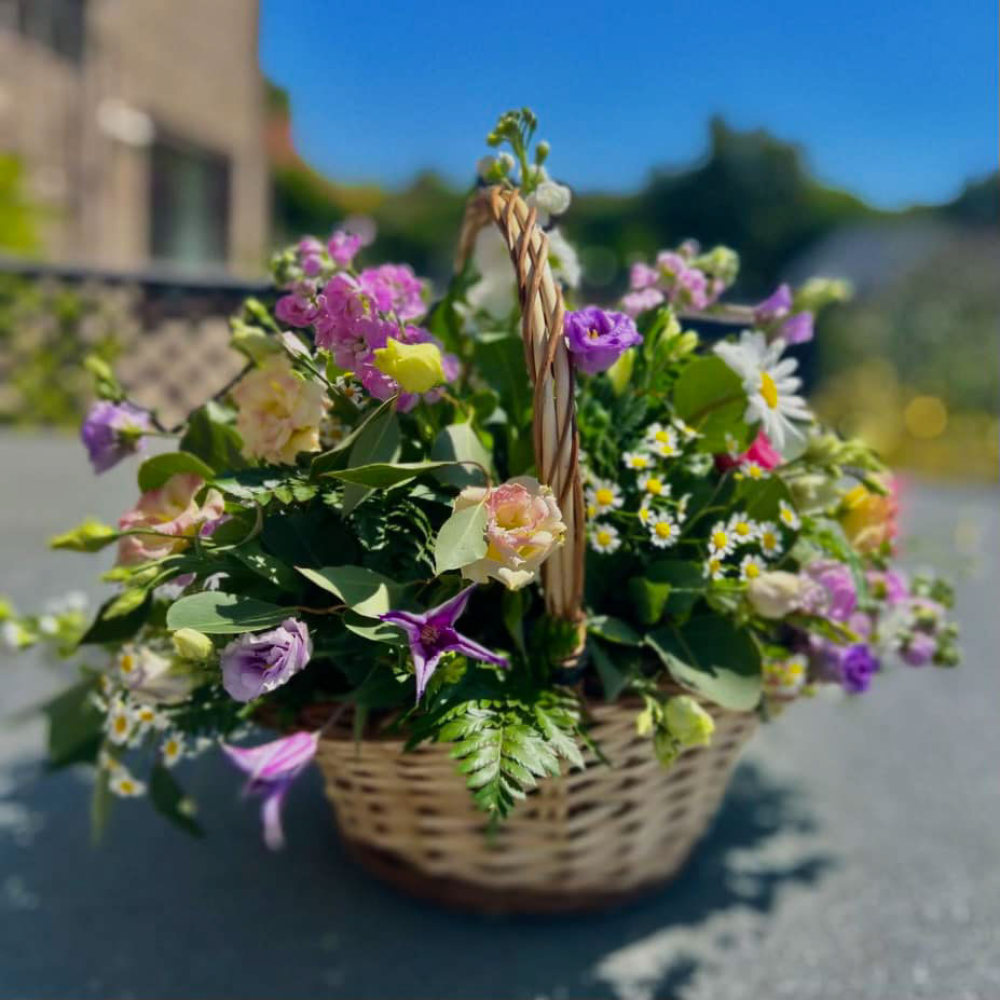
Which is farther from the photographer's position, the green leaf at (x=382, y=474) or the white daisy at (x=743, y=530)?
the white daisy at (x=743, y=530)

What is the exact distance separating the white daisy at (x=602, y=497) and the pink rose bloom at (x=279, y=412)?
20cm

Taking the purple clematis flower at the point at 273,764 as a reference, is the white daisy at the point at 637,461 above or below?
above

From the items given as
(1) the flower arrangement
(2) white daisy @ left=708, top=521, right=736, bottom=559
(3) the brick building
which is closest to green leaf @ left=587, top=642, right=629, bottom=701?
(1) the flower arrangement

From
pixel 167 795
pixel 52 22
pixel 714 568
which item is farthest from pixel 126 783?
pixel 52 22

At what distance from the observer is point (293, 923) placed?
2.53 ft

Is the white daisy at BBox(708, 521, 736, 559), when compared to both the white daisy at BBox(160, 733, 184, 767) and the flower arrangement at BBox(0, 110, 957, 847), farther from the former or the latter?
the white daisy at BBox(160, 733, 184, 767)

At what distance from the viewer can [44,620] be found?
849 mm

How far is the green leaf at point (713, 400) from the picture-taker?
679 mm

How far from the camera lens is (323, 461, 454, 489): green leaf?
0.54 meters

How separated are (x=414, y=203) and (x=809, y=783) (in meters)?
18.0

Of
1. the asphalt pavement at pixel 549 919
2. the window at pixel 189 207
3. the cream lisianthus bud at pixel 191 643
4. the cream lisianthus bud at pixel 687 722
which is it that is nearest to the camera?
the cream lisianthus bud at pixel 191 643

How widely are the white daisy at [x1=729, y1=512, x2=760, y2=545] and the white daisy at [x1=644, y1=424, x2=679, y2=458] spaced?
0.07 meters

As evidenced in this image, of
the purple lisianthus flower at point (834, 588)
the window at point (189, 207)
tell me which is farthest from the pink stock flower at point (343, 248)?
the window at point (189, 207)

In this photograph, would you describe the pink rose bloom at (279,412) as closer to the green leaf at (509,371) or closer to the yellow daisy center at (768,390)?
the green leaf at (509,371)
